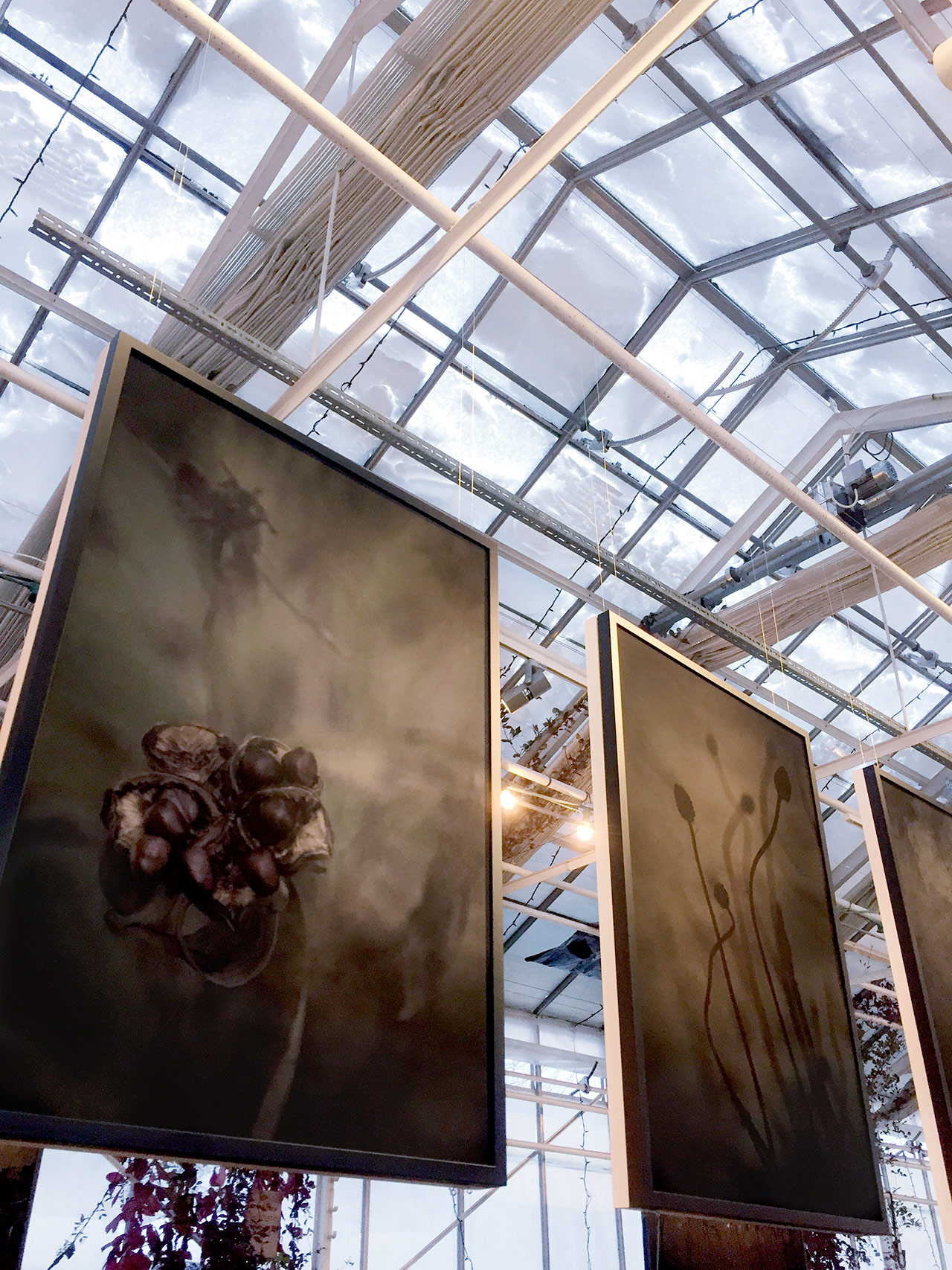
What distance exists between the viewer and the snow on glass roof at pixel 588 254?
19.7ft

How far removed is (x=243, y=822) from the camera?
76.6 inches

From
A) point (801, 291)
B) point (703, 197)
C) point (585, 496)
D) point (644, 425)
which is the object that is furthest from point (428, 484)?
point (801, 291)

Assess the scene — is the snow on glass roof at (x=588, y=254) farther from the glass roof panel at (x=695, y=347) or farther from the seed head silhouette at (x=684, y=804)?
the seed head silhouette at (x=684, y=804)

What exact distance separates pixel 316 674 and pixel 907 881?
2.85 metres

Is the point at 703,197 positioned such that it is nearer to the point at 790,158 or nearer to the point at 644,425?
the point at 790,158

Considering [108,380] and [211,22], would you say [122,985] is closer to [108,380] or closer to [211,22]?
[108,380]

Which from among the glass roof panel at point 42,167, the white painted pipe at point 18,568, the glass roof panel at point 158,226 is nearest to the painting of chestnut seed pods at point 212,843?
the white painted pipe at point 18,568

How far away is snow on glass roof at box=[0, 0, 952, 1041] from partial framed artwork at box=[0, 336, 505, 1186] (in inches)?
134

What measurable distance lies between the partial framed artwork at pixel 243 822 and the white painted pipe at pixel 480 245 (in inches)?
41.8

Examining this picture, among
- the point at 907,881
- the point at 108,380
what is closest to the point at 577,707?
the point at 907,881

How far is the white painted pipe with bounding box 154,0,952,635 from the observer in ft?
8.89

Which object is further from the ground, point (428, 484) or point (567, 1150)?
point (428, 484)

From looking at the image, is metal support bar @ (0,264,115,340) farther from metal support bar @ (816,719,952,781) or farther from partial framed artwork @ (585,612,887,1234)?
metal support bar @ (816,719,952,781)

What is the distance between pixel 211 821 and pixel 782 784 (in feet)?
7.85
